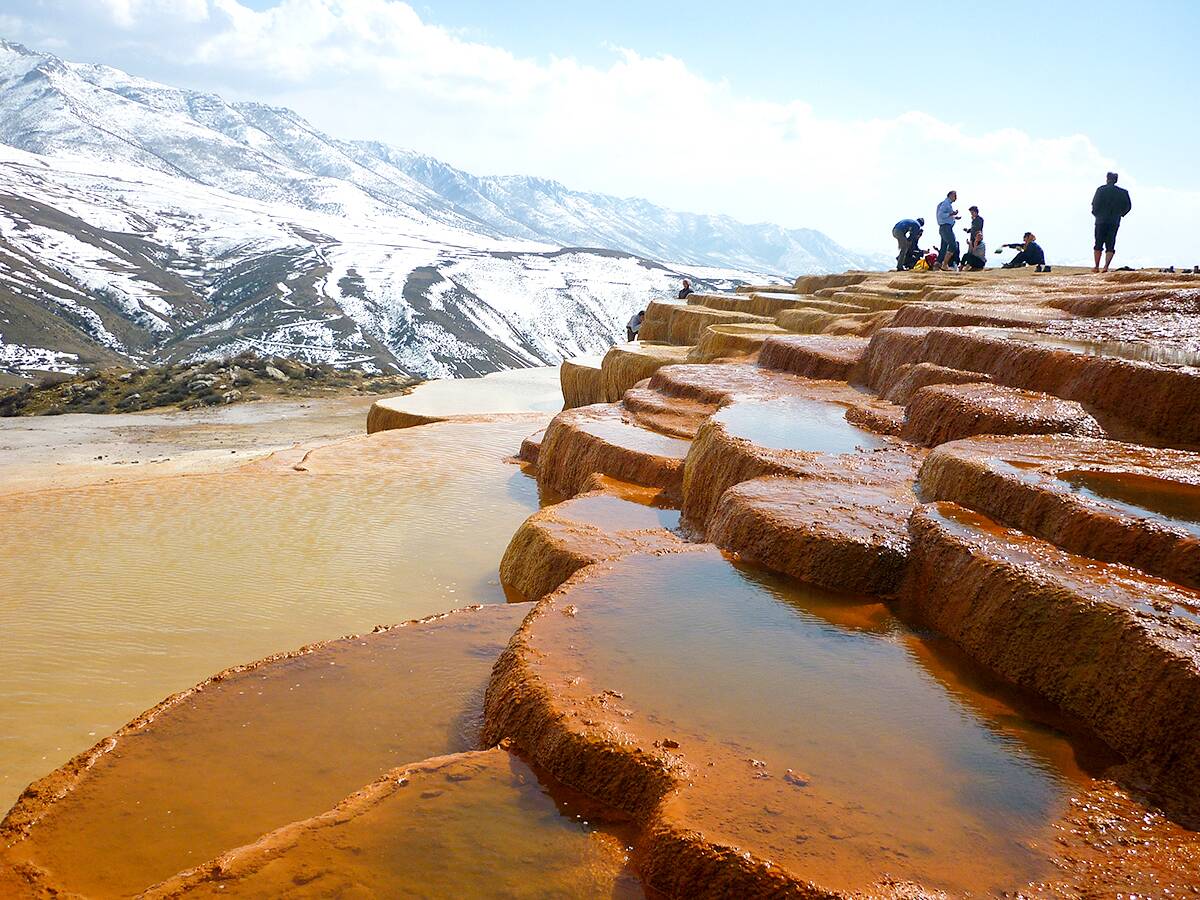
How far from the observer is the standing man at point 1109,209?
12.8m

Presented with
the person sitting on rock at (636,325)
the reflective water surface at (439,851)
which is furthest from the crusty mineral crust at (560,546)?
the person sitting on rock at (636,325)

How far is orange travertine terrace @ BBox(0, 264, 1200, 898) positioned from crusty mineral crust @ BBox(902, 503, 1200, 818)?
1 centimetres

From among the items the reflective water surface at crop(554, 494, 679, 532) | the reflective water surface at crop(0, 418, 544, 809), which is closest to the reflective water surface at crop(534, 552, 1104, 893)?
the reflective water surface at crop(554, 494, 679, 532)

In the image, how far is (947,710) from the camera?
3166mm

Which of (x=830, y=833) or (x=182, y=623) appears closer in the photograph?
(x=830, y=833)

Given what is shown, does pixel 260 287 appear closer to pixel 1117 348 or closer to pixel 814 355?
pixel 814 355

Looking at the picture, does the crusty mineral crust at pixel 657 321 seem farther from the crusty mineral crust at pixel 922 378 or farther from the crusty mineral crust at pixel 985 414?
the crusty mineral crust at pixel 985 414

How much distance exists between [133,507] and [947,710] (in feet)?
23.7

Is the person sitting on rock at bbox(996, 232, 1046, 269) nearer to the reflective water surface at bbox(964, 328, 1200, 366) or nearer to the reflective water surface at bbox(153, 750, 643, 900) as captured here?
the reflective water surface at bbox(964, 328, 1200, 366)

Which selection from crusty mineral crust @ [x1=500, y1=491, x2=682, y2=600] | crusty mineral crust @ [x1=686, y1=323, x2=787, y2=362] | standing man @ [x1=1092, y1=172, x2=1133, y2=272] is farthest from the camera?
standing man @ [x1=1092, y1=172, x2=1133, y2=272]

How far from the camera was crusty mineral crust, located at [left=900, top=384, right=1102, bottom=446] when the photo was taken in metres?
5.39


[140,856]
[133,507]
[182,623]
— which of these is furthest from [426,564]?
[140,856]

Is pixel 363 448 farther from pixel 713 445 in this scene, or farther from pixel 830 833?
pixel 830 833

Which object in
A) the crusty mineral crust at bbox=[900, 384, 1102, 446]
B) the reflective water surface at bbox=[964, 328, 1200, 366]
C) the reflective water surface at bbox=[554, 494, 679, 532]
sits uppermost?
the reflective water surface at bbox=[964, 328, 1200, 366]
